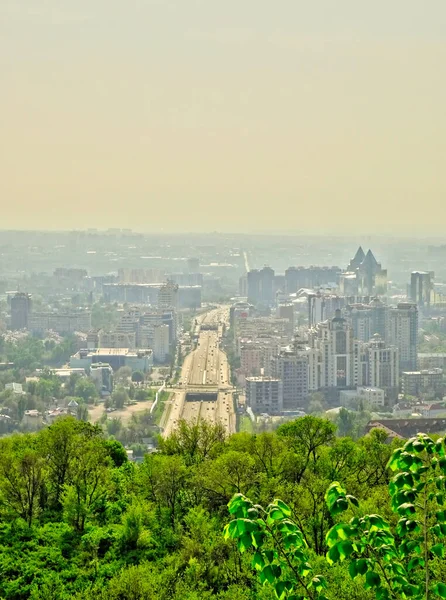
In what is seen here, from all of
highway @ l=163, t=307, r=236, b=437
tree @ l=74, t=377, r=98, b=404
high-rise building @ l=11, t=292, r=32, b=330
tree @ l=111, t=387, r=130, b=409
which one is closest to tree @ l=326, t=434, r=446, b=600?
highway @ l=163, t=307, r=236, b=437

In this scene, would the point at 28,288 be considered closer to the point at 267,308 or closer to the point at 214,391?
the point at 267,308

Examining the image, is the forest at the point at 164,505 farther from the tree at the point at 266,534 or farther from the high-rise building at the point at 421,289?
the high-rise building at the point at 421,289

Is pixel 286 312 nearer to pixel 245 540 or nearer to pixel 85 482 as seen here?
pixel 85 482

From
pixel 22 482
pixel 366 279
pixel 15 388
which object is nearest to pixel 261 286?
pixel 366 279

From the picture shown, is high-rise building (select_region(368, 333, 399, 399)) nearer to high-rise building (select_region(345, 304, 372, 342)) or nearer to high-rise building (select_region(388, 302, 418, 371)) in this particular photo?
high-rise building (select_region(388, 302, 418, 371))

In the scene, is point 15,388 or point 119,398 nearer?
point 119,398

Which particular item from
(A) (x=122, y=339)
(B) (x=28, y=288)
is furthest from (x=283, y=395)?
(B) (x=28, y=288)
